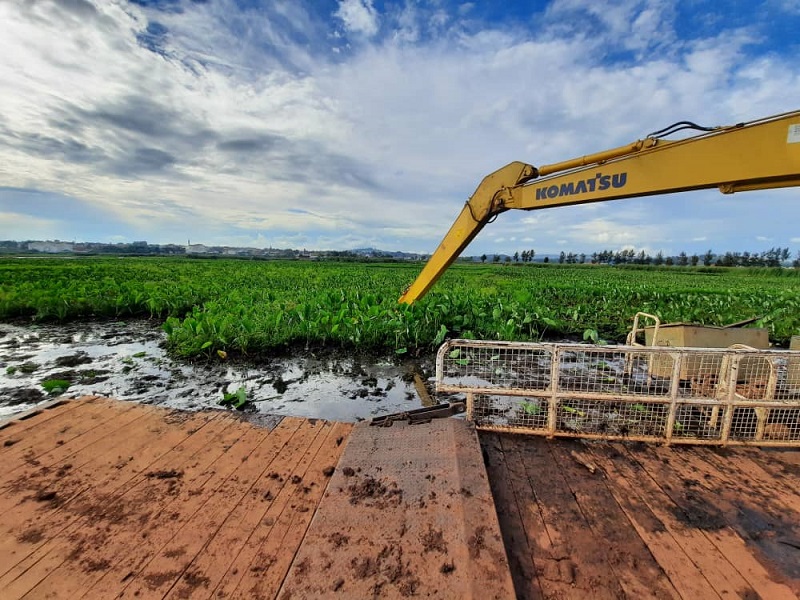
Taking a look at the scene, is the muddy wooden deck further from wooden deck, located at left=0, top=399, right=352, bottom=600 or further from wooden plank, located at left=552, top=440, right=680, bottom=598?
wooden plank, located at left=552, top=440, right=680, bottom=598

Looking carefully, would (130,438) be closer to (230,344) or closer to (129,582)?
(129,582)

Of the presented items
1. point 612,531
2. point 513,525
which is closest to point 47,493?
point 513,525

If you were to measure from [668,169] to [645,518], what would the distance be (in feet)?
9.73

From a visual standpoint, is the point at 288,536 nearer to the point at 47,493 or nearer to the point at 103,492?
the point at 103,492

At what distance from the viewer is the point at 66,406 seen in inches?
149

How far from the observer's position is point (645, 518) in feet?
7.64

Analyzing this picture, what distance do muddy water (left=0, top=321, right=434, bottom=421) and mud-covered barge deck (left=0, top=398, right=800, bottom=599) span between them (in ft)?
5.11

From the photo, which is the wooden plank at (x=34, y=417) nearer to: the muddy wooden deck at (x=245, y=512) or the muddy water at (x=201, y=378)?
the muddy wooden deck at (x=245, y=512)

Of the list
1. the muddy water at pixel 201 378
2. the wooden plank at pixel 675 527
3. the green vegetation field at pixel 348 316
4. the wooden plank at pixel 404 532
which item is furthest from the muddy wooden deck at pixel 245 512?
the green vegetation field at pixel 348 316

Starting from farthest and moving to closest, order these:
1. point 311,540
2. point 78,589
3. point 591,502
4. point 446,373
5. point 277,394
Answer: point 446,373 → point 277,394 → point 591,502 → point 311,540 → point 78,589

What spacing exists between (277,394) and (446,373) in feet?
9.11

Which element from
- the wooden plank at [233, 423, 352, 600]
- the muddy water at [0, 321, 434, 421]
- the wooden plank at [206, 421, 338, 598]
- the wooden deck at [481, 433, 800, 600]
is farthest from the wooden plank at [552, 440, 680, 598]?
the muddy water at [0, 321, 434, 421]

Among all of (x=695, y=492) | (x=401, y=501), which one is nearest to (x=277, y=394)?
(x=401, y=501)

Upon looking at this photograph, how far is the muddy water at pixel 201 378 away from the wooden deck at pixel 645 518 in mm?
2504
